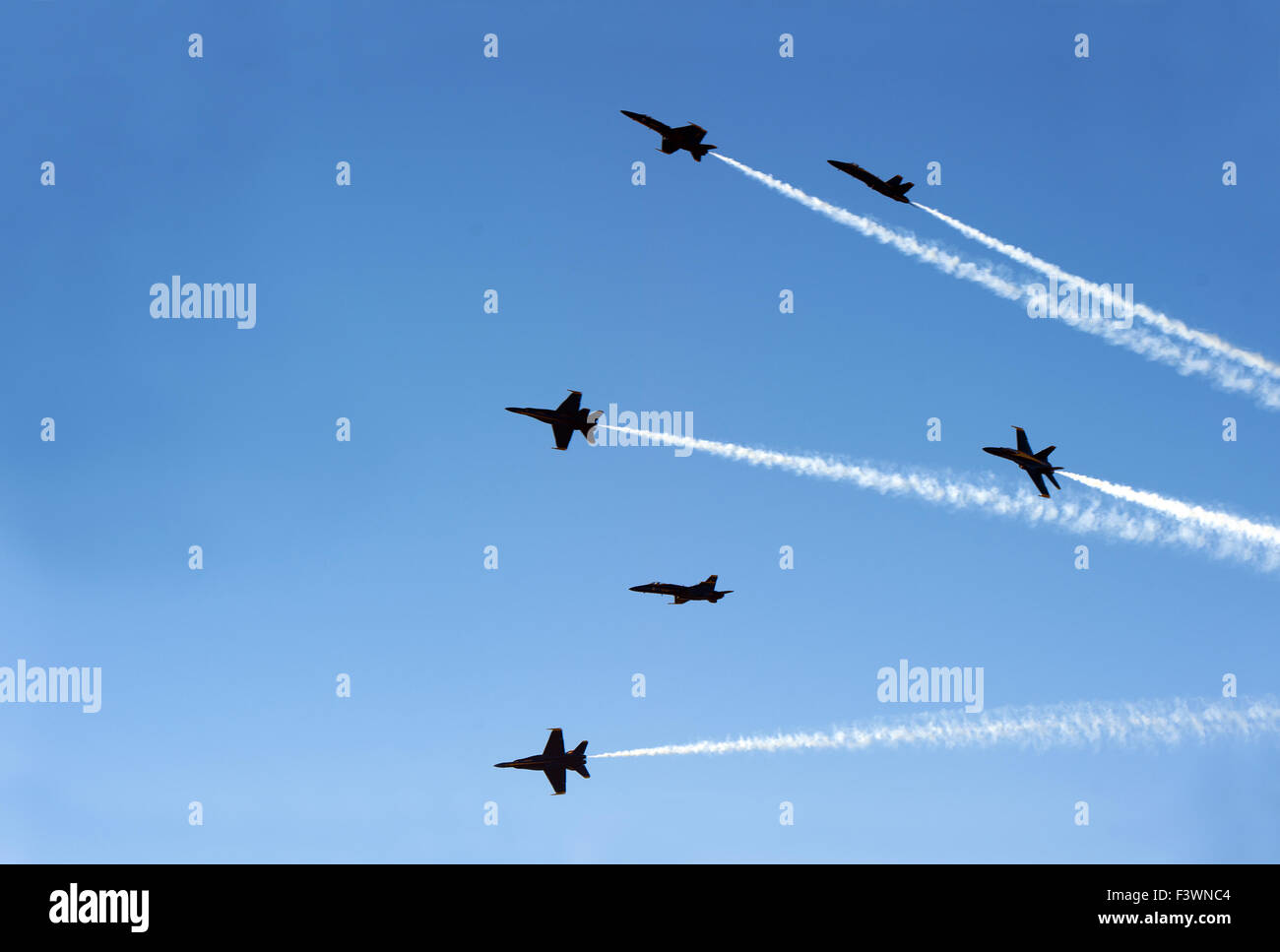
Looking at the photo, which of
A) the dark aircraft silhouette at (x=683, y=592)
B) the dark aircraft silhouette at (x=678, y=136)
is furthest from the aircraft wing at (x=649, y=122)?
the dark aircraft silhouette at (x=683, y=592)

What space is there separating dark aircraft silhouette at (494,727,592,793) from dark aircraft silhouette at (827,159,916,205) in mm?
69347

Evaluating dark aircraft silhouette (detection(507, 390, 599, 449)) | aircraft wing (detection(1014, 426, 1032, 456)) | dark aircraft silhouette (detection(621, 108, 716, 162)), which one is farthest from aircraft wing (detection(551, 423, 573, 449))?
aircraft wing (detection(1014, 426, 1032, 456))

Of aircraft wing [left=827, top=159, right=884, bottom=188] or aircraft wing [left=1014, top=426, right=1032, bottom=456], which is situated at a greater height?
aircraft wing [left=827, top=159, right=884, bottom=188]

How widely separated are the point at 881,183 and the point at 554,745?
71.7 metres

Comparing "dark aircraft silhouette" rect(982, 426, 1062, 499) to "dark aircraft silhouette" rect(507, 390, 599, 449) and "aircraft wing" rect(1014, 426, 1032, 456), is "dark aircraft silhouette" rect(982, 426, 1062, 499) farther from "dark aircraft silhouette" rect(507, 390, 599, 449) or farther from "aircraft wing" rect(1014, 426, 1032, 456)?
"dark aircraft silhouette" rect(507, 390, 599, 449)

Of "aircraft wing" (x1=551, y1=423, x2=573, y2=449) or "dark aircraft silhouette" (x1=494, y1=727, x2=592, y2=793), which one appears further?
"dark aircraft silhouette" (x1=494, y1=727, x2=592, y2=793)

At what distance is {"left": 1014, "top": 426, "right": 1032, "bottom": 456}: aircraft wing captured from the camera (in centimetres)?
12906
